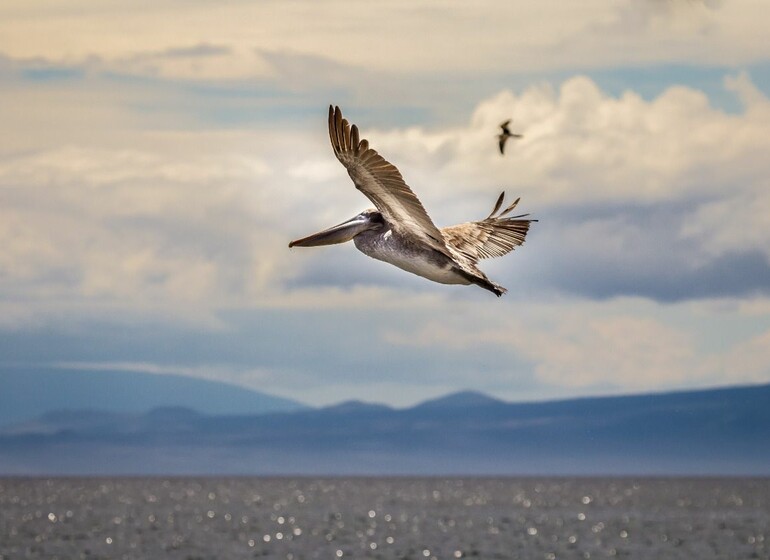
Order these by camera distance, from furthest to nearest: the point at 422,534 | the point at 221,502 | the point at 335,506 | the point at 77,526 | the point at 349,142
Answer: the point at 221,502 → the point at 335,506 → the point at 77,526 → the point at 422,534 → the point at 349,142

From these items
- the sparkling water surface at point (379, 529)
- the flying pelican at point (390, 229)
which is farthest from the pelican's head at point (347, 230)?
the sparkling water surface at point (379, 529)

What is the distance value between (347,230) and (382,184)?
1.42 metres

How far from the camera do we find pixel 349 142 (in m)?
15.6

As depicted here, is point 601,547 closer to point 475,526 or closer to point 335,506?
point 475,526

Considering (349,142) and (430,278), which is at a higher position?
(349,142)

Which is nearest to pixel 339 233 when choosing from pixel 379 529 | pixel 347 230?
pixel 347 230

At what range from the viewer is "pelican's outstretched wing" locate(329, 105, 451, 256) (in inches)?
615

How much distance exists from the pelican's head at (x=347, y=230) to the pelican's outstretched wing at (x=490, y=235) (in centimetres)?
159

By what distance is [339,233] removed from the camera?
17.3m

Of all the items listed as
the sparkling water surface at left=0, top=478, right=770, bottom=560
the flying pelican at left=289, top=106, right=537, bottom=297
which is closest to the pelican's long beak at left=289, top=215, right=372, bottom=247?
the flying pelican at left=289, top=106, right=537, bottom=297

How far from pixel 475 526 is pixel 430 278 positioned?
106m

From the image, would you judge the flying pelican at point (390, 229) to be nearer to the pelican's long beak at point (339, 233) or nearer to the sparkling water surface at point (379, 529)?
the pelican's long beak at point (339, 233)

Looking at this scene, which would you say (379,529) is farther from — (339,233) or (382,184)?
(382,184)

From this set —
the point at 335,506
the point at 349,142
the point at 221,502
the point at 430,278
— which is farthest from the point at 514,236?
the point at 221,502
